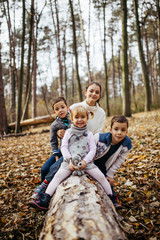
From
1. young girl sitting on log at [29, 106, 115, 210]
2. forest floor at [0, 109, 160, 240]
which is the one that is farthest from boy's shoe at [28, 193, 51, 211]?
forest floor at [0, 109, 160, 240]

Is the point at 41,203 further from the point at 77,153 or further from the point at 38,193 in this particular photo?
the point at 77,153

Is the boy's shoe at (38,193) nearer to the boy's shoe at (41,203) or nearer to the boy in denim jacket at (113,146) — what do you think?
the boy's shoe at (41,203)

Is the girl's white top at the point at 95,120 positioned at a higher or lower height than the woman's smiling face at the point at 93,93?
lower

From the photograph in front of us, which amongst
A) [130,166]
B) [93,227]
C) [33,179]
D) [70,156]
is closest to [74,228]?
[93,227]

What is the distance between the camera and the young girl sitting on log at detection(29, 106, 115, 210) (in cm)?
203

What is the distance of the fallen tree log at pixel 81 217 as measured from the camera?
3.96 feet

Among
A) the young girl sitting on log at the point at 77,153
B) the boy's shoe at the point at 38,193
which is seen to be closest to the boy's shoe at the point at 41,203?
the young girl sitting on log at the point at 77,153

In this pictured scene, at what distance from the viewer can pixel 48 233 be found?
131 centimetres

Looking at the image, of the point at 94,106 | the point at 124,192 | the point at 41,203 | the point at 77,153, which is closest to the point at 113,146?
the point at 77,153

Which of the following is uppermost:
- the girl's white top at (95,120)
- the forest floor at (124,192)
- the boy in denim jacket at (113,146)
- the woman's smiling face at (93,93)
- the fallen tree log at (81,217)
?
the woman's smiling face at (93,93)

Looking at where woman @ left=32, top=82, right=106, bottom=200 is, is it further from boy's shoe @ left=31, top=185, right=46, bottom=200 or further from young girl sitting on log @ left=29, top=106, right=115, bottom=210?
boy's shoe @ left=31, top=185, right=46, bottom=200

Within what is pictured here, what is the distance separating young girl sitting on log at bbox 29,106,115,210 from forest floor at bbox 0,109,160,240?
1.13 feet

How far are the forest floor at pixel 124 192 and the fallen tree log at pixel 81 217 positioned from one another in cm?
76

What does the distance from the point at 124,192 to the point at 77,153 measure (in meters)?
1.34
